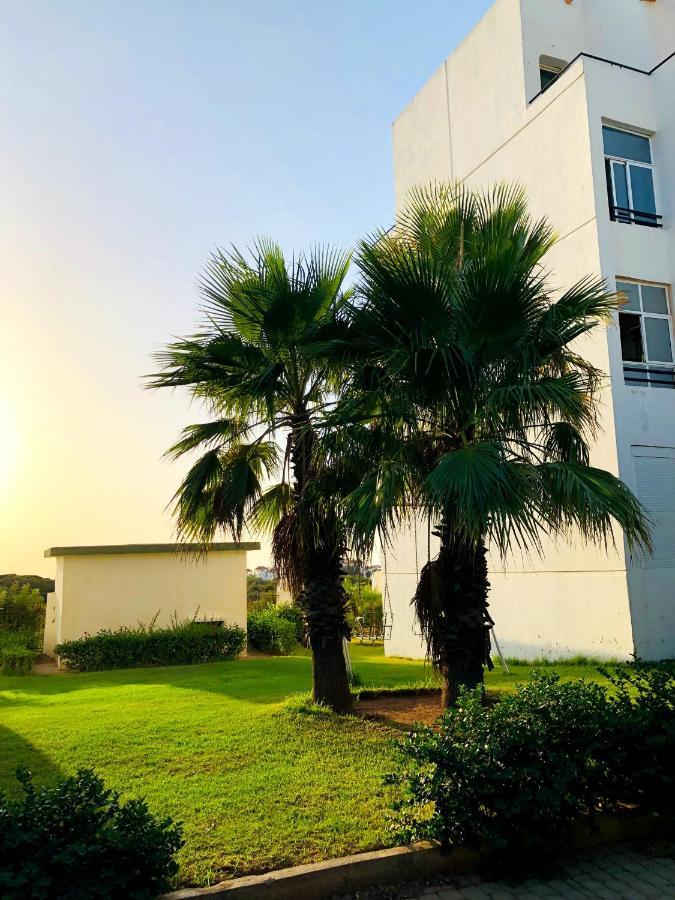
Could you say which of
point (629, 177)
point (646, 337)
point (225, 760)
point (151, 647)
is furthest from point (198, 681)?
point (629, 177)

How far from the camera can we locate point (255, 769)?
6566 mm

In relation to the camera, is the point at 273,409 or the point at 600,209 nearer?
the point at 273,409

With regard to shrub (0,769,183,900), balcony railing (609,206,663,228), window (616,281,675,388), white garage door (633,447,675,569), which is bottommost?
shrub (0,769,183,900)

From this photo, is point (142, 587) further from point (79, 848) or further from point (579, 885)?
point (579, 885)

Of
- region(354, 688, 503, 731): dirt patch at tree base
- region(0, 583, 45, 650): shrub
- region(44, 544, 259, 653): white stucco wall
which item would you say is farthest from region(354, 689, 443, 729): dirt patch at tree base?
region(0, 583, 45, 650): shrub

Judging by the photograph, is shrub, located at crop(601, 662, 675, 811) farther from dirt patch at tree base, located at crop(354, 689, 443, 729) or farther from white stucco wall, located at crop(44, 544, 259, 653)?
white stucco wall, located at crop(44, 544, 259, 653)

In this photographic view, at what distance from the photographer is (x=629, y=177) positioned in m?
15.3

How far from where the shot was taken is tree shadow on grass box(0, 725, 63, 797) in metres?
6.41

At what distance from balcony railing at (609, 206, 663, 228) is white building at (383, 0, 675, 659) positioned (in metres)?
0.03

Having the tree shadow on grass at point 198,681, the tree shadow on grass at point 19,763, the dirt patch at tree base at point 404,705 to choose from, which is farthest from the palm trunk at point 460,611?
the tree shadow on grass at point 19,763

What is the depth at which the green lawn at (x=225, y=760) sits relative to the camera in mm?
4875

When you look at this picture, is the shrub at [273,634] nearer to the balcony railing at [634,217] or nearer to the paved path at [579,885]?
the balcony railing at [634,217]

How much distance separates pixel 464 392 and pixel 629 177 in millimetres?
10634

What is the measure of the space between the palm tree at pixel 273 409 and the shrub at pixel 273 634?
36.4ft
